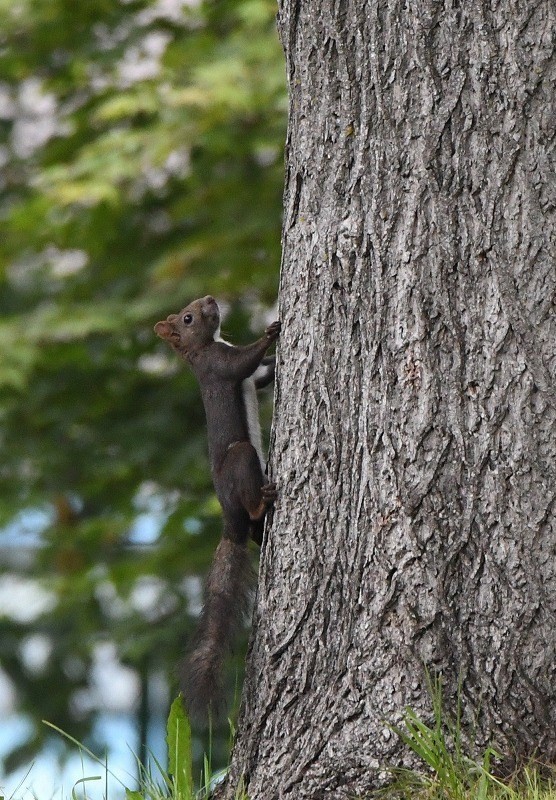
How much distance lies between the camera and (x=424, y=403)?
2.73 meters

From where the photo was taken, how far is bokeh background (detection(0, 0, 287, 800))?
597cm

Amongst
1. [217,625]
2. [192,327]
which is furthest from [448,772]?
[192,327]

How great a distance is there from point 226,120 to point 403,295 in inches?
139

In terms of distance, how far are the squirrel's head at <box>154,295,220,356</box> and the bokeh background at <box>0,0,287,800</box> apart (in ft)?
3.28

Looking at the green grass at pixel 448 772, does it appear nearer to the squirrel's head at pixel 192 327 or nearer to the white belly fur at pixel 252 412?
the white belly fur at pixel 252 412

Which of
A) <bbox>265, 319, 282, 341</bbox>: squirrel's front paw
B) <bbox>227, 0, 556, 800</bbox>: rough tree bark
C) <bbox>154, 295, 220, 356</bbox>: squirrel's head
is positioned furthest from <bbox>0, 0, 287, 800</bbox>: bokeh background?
<bbox>227, 0, 556, 800</bbox>: rough tree bark

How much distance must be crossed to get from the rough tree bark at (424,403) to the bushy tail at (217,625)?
37cm

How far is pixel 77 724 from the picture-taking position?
7.27 m

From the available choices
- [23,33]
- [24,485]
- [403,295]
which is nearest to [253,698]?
[403,295]

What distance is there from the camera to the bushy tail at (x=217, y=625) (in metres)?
3.25

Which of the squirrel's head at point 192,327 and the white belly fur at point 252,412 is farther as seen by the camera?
the squirrel's head at point 192,327

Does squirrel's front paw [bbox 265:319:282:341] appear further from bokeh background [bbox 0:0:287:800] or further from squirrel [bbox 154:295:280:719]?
bokeh background [bbox 0:0:287:800]

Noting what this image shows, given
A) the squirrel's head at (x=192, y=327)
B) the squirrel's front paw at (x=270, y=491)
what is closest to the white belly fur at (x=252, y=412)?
the squirrel's head at (x=192, y=327)

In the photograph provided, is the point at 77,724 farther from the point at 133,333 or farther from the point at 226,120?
the point at 226,120
